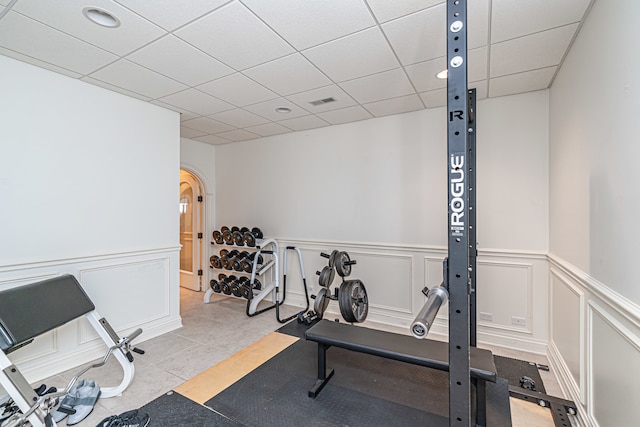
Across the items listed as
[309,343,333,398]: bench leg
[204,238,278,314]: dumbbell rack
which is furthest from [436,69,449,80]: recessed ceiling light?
[204,238,278,314]: dumbbell rack

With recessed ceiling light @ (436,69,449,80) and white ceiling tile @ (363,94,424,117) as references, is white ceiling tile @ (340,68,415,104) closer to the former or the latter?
white ceiling tile @ (363,94,424,117)

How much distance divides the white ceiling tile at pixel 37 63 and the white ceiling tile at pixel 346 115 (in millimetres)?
2507

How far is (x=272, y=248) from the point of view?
458 cm

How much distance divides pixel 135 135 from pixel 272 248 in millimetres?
2389

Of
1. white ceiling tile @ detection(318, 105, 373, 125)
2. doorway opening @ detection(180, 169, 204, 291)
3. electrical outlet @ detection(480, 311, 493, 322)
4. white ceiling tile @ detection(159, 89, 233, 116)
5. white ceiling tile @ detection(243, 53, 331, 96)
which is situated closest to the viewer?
white ceiling tile @ detection(243, 53, 331, 96)

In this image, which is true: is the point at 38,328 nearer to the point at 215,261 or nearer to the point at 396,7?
the point at 215,261

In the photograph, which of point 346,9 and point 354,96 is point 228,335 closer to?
point 354,96

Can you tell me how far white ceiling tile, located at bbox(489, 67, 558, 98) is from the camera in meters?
2.54

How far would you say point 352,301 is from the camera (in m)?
2.94

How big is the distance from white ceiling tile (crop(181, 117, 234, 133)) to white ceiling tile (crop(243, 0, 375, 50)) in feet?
7.27

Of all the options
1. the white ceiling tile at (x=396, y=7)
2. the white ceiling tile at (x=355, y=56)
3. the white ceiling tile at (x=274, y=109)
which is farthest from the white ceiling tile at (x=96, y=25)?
the white ceiling tile at (x=396, y=7)

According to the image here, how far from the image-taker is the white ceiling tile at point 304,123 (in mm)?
3785

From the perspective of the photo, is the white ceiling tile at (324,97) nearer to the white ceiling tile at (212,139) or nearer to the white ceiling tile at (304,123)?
the white ceiling tile at (304,123)

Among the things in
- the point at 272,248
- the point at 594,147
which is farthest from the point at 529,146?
the point at 272,248
